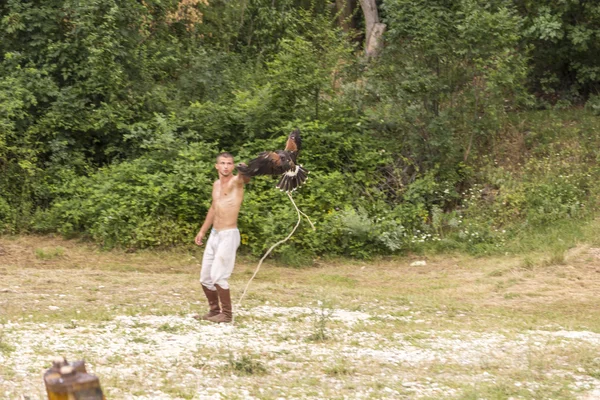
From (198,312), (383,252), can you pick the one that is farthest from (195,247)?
(198,312)

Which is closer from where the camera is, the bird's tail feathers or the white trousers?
the white trousers

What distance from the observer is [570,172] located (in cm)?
1518

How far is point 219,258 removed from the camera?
8.65 m

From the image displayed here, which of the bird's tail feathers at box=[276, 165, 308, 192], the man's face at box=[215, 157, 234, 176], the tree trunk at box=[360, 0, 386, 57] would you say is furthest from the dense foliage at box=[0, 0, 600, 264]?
the man's face at box=[215, 157, 234, 176]

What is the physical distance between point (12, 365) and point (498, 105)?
10.8m

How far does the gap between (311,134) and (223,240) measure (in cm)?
632

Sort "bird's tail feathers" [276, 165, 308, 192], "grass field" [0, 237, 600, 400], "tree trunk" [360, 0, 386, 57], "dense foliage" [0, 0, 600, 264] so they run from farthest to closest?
"tree trunk" [360, 0, 386, 57] < "dense foliage" [0, 0, 600, 264] < "bird's tail feathers" [276, 165, 308, 192] < "grass field" [0, 237, 600, 400]

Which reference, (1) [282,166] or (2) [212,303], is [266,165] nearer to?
(1) [282,166]

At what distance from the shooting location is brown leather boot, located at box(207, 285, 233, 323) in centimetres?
870

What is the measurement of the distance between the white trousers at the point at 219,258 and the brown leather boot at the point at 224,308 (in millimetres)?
62

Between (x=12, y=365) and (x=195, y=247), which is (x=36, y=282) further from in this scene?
(x=12, y=365)

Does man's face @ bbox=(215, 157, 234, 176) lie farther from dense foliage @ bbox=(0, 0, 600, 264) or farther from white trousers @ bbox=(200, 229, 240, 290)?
dense foliage @ bbox=(0, 0, 600, 264)

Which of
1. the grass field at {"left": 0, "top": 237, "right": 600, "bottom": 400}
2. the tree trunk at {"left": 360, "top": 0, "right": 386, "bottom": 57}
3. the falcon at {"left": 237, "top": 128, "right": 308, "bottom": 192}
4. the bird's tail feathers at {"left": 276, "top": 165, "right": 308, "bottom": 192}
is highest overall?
the tree trunk at {"left": 360, "top": 0, "right": 386, "bottom": 57}

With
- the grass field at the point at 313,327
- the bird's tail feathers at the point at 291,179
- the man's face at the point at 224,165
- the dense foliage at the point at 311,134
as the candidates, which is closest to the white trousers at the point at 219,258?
the grass field at the point at 313,327
